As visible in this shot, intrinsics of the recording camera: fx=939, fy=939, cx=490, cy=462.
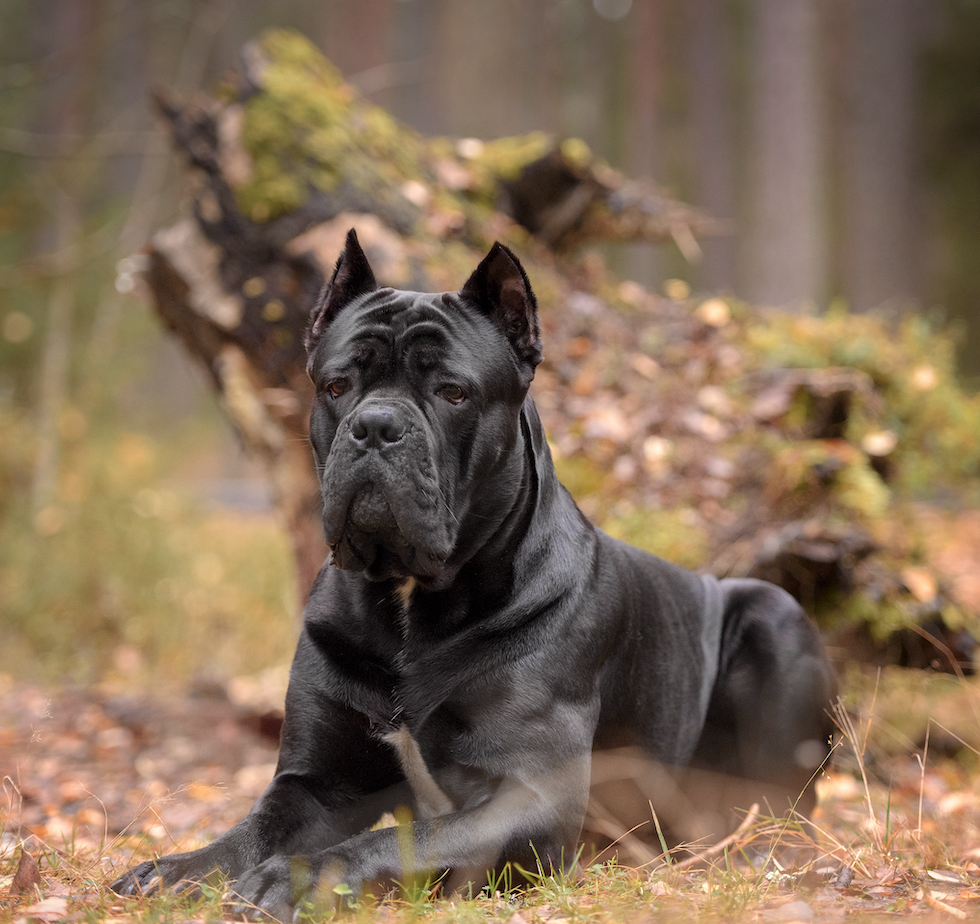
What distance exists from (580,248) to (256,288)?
2.65 meters

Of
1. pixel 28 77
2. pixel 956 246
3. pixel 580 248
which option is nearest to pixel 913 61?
pixel 956 246

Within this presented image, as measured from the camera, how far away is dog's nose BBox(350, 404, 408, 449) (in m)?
2.45

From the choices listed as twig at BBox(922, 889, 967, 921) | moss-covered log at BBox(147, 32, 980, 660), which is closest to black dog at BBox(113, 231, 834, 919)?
twig at BBox(922, 889, 967, 921)

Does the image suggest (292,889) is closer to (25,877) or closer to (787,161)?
(25,877)

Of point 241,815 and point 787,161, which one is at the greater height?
point 787,161

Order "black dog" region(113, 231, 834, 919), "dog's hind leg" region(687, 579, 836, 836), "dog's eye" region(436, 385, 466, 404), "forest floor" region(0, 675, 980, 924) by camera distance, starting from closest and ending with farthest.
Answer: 1. "forest floor" region(0, 675, 980, 924)
2. "black dog" region(113, 231, 834, 919)
3. "dog's eye" region(436, 385, 466, 404)
4. "dog's hind leg" region(687, 579, 836, 836)

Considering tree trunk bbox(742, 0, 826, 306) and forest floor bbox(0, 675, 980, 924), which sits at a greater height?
tree trunk bbox(742, 0, 826, 306)

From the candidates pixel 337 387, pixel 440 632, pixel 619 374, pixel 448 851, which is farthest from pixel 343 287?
pixel 619 374

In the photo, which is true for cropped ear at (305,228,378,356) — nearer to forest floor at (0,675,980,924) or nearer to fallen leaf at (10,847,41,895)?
forest floor at (0,675,980,924)

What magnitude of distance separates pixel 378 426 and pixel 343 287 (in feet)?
2.40

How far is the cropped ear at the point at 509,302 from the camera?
280 cm

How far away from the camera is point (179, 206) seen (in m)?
6.14

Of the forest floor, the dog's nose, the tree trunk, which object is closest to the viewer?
the forest floor

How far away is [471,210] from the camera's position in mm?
5973
